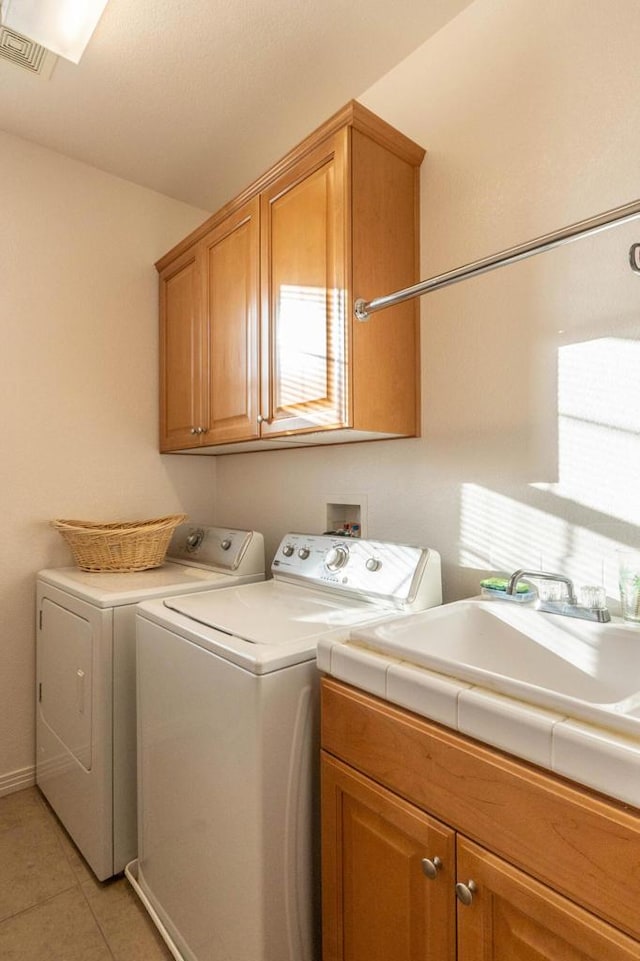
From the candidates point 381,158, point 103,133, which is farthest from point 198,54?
point 381,158

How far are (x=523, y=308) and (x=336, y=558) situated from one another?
936mm

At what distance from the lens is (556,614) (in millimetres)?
1178

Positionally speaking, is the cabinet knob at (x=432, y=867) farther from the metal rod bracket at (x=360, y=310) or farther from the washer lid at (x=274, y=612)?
the metal rod bracket at (x=360, y=310)

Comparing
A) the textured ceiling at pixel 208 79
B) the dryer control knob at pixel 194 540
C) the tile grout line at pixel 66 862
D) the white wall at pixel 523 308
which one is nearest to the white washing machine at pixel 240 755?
the tile grout line at pixel 66 862

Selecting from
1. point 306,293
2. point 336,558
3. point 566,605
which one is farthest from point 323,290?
point 566,605

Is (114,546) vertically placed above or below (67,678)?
above

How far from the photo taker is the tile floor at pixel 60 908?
1386 millimetres

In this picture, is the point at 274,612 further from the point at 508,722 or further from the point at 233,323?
the point at 233,323

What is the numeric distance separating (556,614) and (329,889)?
2.53 ft

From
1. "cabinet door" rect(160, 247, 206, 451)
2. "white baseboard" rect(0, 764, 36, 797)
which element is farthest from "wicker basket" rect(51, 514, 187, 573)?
"white baseboard" rect(0, 764, 36, 797)

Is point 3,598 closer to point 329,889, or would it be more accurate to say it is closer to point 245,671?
point 245,671

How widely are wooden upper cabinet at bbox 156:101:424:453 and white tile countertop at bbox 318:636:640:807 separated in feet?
2.41

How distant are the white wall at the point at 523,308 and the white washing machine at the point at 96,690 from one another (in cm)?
80

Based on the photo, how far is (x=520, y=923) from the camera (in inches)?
29.8
